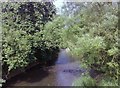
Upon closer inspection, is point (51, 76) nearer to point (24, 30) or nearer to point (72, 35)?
point (24, 30)

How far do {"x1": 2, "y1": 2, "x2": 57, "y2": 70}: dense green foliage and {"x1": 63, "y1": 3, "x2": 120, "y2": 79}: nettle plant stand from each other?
4.90 metres

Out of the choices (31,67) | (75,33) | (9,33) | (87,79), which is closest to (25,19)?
(9,33)

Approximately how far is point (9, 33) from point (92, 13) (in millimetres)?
5755

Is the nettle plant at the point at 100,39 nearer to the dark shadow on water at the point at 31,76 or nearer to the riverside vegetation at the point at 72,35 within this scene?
the riverside vegetation at the point at 72,35

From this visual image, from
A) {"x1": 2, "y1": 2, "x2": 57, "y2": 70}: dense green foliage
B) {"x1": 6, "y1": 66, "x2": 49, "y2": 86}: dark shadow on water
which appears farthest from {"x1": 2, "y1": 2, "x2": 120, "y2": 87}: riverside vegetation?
{"x1": 6, "y1": 66, "x2": 49, "y2": 86}: dark shadow on water

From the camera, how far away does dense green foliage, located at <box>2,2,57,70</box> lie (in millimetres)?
12336

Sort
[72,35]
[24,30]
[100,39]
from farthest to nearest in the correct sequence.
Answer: [24,30]
[72,35]
[100,39]

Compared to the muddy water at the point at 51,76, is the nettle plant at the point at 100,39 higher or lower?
higher

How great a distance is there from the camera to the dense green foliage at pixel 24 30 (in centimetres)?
1234

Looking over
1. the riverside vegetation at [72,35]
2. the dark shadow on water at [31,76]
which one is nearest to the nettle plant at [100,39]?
the riverside vegetation at [72,35]

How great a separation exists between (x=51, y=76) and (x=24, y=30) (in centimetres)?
302

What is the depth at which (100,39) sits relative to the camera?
6.71 meters

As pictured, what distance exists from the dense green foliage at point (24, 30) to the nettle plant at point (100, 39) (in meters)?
4.90

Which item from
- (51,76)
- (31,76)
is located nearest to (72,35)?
(51,76)
